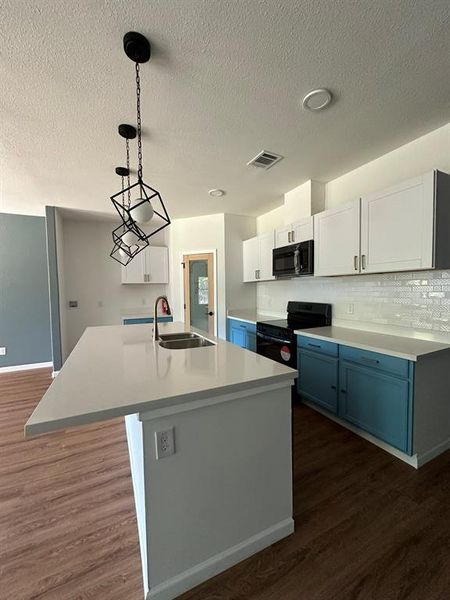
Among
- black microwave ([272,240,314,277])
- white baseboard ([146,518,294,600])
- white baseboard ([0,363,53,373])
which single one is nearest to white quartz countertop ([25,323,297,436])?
white baseboard ([146,518,294,600])

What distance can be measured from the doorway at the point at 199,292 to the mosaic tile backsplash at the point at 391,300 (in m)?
1.79

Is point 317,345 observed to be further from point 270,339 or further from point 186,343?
point 186,343

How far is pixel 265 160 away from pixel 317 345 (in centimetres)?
195

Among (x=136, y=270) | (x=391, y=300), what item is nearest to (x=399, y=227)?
(x=391, y=300)

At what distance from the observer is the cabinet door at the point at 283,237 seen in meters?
3.44

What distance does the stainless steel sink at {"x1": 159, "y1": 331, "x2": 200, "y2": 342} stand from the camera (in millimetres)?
2469

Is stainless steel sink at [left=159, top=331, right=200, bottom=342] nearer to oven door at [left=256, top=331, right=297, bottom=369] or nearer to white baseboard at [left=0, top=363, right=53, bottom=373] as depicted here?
oven door at [left=256, top=331, right=297, bottom=369]

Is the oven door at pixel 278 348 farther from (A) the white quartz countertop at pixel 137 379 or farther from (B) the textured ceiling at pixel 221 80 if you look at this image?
(B) the textured ceiling at pixel 221 80

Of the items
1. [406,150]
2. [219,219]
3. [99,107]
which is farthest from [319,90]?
[219,219]

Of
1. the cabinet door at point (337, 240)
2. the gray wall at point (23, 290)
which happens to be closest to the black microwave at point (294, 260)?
the cabinet door at point (337, 240)

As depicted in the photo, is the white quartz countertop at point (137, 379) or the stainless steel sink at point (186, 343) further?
the stainless steel sink at point (186, 343)

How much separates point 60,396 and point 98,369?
0.36 m

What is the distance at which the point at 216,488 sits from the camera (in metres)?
1.25

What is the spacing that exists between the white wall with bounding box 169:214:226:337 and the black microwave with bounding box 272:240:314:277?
1201mm
